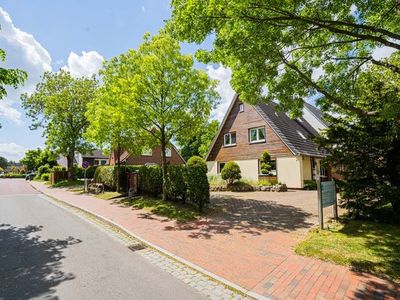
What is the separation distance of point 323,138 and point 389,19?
3.91m

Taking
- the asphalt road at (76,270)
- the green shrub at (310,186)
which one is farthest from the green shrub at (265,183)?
the asphalt road at (76,270)

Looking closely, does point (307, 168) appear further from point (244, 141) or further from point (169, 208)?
point (169, 208)

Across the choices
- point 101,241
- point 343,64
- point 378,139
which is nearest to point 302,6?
point 343,64

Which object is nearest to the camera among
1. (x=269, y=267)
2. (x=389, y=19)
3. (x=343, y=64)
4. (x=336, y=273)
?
(x=336, y=273)

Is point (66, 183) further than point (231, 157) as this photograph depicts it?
Yes

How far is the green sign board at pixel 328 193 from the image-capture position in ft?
25.5

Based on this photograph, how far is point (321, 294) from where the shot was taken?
13.5 ft

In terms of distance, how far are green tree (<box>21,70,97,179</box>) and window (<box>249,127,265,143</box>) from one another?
2035 centimetres

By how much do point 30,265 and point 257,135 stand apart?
765 inches

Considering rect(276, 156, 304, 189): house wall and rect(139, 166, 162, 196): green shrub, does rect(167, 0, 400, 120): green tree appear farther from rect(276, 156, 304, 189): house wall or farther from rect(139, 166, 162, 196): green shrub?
rect(276, 156, 304, 189): house wall

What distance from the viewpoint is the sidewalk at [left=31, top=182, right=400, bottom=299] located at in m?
4.25

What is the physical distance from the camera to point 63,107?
29500 mm

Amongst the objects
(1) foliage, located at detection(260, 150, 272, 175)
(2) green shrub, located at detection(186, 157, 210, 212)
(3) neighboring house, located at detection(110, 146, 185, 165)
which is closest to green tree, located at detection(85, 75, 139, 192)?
(2) green shrub, located at detection(186, 157, 210, 212)

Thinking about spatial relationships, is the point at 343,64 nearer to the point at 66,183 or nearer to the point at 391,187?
the point at 391,187
